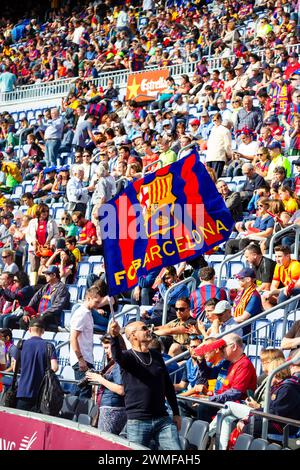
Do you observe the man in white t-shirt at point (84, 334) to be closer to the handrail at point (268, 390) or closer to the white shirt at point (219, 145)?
the handrail at point (268, 390)

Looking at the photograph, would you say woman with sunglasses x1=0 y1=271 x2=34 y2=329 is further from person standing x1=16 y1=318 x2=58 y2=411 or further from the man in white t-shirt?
person standing x1=16 y1=318 x2=58 y2=411

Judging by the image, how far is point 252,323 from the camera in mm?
10977

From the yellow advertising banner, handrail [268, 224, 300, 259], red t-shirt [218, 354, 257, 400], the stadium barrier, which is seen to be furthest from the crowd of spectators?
the stadium barrier

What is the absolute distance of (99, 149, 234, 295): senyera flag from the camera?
1026 centimetres

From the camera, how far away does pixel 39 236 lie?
16312 millimetres

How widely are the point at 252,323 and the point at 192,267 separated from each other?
7.41 ft

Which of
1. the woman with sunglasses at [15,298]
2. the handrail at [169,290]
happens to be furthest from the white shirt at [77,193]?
the handrail at [169,290]

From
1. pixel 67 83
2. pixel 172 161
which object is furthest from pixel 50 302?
pixel 67 83

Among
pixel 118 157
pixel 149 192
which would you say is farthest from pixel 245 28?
pixel 149 192

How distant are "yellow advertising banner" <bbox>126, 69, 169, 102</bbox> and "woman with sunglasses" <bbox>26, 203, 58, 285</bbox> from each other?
6242 mm

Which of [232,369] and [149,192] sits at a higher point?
[149,192]

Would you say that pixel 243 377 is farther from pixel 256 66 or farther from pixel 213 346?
pixel 256 66

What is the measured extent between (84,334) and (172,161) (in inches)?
237

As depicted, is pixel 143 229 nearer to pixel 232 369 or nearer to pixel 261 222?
pixel 232 369
